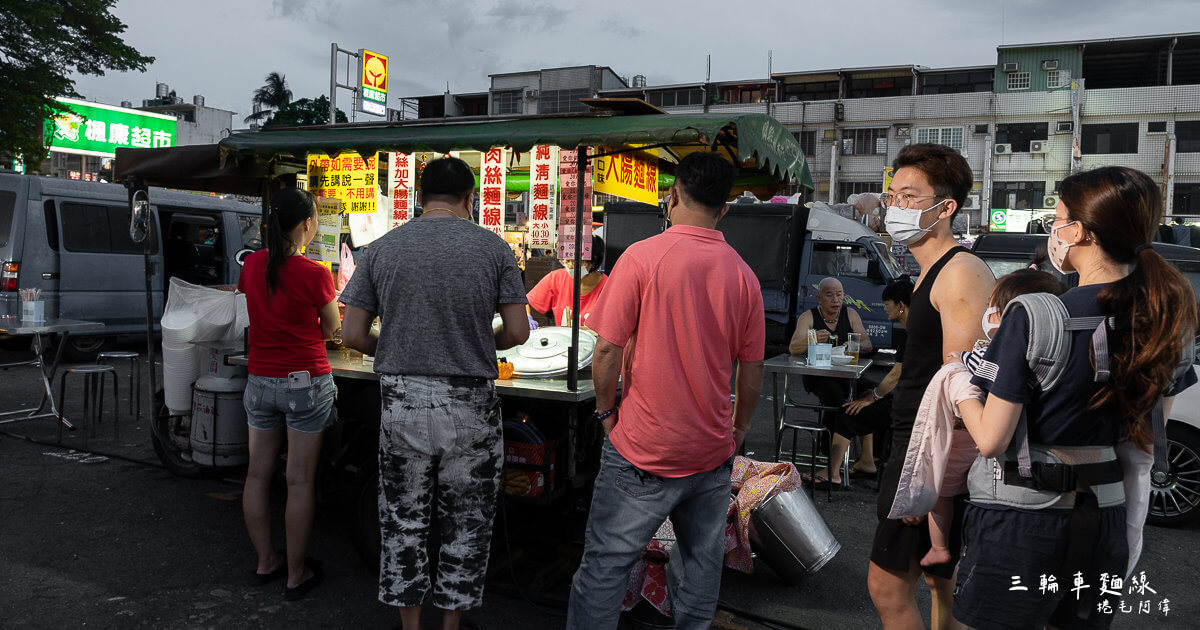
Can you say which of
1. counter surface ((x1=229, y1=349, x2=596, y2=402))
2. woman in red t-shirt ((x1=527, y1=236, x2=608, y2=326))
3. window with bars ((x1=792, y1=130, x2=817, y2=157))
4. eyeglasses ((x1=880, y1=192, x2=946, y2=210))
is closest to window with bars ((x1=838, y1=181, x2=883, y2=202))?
window with bars ((x1=792, y1=130, x2=817, y2=157))

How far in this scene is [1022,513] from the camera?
2.03 meters

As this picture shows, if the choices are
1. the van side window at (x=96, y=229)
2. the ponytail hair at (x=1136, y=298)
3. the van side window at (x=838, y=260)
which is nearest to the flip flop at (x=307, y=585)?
the ponytail hair at (x=1136, y=298)

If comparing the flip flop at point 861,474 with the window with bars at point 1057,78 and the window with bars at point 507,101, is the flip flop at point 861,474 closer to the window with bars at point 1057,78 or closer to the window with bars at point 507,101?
the window with bars at point 1057,78

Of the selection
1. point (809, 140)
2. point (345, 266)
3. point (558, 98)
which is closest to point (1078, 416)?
point (345, 266)

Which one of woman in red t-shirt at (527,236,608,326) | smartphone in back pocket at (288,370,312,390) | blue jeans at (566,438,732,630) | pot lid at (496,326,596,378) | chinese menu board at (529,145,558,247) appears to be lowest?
blue jeans at (566,438,732,630)

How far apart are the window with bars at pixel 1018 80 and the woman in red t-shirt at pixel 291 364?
35.7m

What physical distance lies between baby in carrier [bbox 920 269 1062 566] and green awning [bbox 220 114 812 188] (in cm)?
171

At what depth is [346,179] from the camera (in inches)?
209

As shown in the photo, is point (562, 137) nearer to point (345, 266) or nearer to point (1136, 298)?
point (345, 266)

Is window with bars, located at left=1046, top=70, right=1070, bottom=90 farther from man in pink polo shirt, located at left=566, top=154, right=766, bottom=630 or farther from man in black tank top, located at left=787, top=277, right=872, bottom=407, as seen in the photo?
man in pink polo shirt, located at left=566, top=154, right=766, bottom=630

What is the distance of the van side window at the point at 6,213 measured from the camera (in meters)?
9.50

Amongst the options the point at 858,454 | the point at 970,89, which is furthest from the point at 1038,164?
the point at 858,454

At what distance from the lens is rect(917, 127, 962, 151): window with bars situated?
105 feet

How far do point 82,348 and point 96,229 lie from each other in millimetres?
1633
